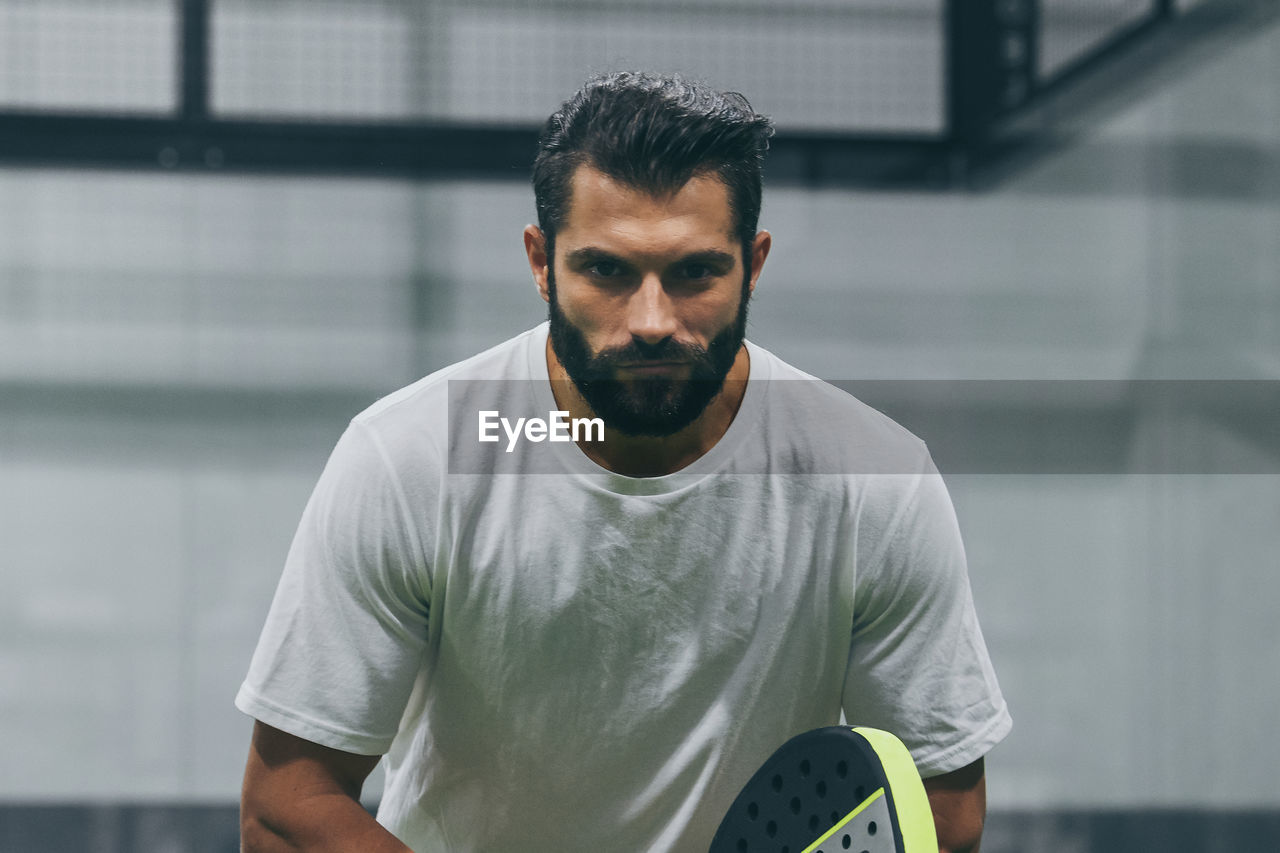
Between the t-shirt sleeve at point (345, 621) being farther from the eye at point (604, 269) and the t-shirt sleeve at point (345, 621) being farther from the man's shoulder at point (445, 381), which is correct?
the eye at point (604, 269)

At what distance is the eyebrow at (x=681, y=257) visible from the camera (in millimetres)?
523

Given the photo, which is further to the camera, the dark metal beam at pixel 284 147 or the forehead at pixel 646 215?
the dark metal beam at pixel 284 147

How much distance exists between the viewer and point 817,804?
1.53ft

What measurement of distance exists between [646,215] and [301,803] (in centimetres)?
32

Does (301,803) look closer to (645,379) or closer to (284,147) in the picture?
(645,379)

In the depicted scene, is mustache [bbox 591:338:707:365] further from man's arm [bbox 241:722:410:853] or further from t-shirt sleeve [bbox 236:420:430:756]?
man's arm [bbox 241:722:410:853]

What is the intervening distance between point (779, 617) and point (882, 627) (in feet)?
0.17

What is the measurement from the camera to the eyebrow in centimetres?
52

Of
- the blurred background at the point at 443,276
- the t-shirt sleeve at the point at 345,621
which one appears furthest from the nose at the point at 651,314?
the blurred background at the point at 443,276

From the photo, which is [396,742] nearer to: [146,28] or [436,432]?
[436,432]

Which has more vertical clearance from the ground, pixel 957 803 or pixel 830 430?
pixel 830 430

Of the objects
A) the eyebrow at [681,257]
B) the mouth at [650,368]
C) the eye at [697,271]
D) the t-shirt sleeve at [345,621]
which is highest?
the eyebrow at [681,257]

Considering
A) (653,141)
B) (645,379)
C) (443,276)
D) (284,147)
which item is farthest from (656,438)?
(284,147)

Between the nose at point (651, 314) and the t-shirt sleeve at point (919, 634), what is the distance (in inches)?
5.5
